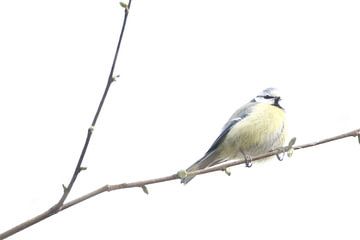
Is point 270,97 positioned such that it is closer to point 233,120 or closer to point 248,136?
point 233,120

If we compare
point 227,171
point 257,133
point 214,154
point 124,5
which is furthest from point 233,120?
point 124,5

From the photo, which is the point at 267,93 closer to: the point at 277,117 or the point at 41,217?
the point at 277,117

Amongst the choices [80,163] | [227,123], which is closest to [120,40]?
[80,163]

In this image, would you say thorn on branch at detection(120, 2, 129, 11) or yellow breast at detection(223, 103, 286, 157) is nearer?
thorn on branch at detection(120, 2, 129, 11)

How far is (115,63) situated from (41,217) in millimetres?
616

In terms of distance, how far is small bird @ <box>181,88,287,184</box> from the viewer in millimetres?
6520

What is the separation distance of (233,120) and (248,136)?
437 mm

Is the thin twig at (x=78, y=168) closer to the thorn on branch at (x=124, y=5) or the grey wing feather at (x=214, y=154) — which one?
the thorn on branch at (x=124, y=5)

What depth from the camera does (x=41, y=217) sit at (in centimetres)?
201

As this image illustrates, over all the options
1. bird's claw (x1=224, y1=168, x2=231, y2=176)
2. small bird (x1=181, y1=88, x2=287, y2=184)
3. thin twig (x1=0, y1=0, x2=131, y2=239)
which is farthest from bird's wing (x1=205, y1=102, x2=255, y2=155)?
thin twig (x1=0, y1=0, x2=131, y2=239)

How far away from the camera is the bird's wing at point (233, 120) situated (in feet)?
21.6

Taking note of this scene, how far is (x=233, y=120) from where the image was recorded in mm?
6965

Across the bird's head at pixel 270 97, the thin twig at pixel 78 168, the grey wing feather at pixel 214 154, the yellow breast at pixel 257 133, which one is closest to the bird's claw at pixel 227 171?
the thin twig at pixel 78 168

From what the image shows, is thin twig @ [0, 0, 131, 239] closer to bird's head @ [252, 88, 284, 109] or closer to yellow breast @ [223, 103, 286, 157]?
yellow breast @ [223, 103, 286, 157]
